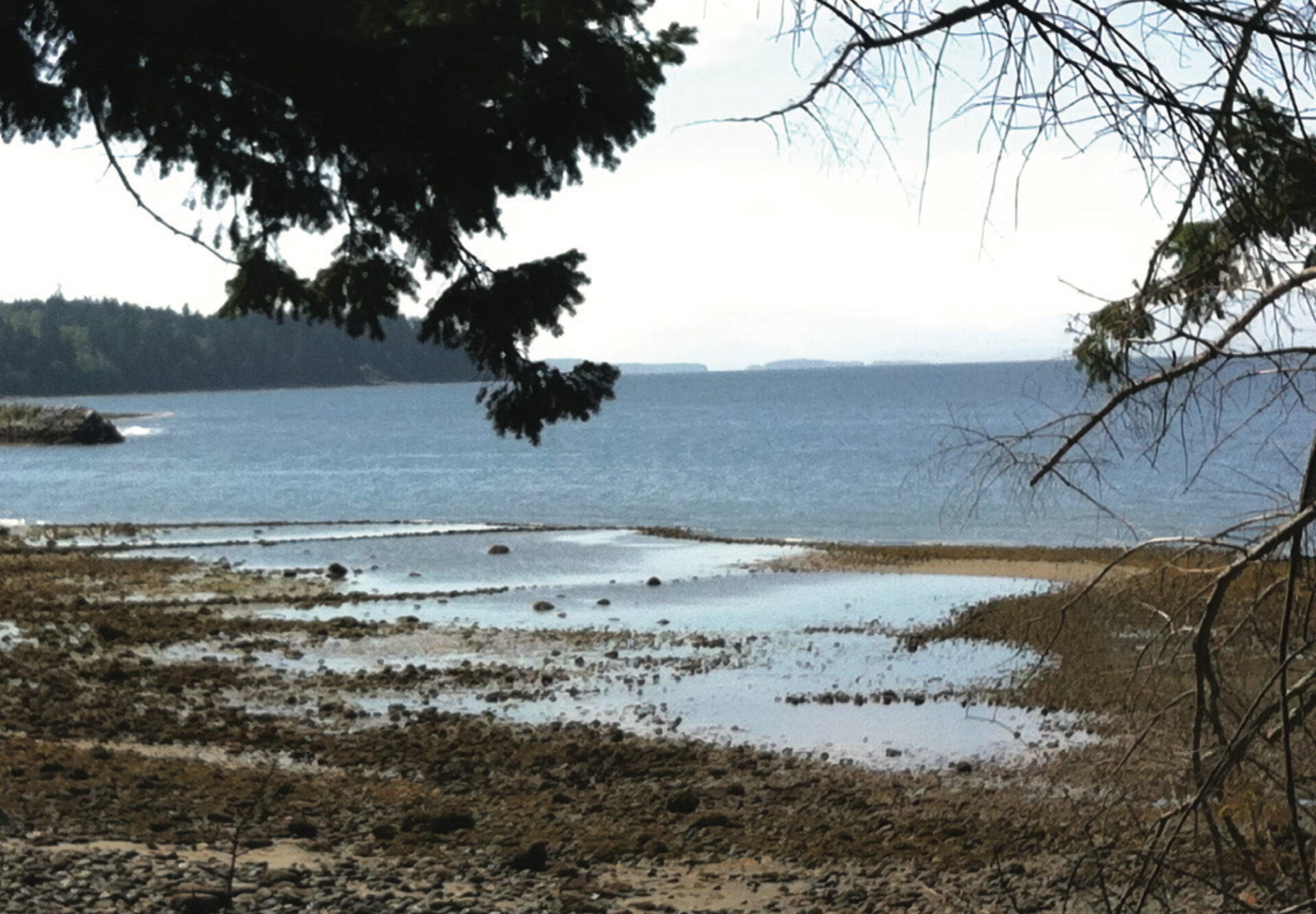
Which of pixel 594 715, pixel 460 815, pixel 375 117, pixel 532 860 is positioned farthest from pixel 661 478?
→ pixel 375 117

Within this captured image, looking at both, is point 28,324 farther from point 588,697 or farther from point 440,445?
point 588,697

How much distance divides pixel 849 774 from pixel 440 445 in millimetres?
85399

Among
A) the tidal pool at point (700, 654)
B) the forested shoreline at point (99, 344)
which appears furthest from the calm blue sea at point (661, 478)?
the forested shoreline at point (99, 344)

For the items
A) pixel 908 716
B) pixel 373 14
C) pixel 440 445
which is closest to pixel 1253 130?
pixel 373 14

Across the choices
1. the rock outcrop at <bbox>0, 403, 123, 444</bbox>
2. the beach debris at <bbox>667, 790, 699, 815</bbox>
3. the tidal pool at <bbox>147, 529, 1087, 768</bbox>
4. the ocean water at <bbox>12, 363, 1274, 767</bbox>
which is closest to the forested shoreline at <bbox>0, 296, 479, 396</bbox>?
the rock outcrop at <bbox>0, 403, 123, 444</bbox>

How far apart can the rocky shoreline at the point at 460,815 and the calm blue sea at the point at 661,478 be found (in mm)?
2302

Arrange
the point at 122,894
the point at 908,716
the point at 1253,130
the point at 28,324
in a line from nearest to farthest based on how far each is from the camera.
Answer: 1. the point at 1253,130
2. the point at 122,894
3. the point at 908,716
4. the point at 28,324

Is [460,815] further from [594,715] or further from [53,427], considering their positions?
[53,427]

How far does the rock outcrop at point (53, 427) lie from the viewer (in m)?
94.6

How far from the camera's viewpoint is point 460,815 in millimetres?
10203

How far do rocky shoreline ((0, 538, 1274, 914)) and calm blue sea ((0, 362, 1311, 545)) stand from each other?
2.30m

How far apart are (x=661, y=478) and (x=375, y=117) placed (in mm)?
57477

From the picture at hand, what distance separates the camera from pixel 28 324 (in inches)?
6831

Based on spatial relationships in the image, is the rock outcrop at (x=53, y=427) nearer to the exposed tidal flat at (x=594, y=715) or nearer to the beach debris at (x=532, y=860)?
the exposed tidal flat at (x=594, y=715)
